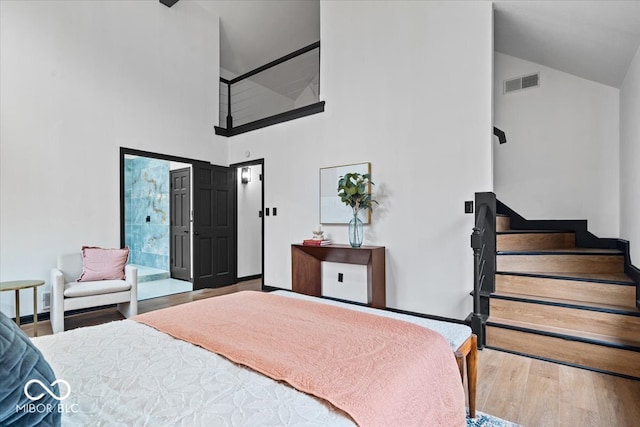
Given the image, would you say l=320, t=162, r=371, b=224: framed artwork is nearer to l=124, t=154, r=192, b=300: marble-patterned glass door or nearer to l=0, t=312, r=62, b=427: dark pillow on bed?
l=124, t=154, r=192, b=300: marble-patterned glass door

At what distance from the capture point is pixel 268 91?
6.87m

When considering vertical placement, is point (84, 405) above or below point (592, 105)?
below

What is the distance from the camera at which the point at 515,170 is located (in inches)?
160

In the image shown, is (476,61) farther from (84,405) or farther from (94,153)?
(94,153)

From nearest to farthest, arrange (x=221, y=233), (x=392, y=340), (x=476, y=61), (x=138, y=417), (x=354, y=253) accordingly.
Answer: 1. (x=138, y=417)
2. (x=392, y=340)
3. (x=476, y=61)
4. (x=354, y=253)
5. (x=221, y=233)

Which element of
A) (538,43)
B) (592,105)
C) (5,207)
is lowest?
(5,207)

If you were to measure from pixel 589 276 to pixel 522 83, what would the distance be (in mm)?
2421

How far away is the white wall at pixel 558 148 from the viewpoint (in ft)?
11.4

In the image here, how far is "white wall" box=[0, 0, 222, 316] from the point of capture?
348 centimetres

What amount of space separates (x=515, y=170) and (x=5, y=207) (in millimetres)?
5795

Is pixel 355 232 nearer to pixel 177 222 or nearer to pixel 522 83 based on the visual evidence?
pixel 522 83

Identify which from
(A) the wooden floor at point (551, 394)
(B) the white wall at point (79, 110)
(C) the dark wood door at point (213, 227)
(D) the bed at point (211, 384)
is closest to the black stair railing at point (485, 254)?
(A) the wooden floor at point (551, 394)

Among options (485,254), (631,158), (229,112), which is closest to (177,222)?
(229,112)

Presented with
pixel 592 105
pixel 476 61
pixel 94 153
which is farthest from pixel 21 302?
pixel 592 105
